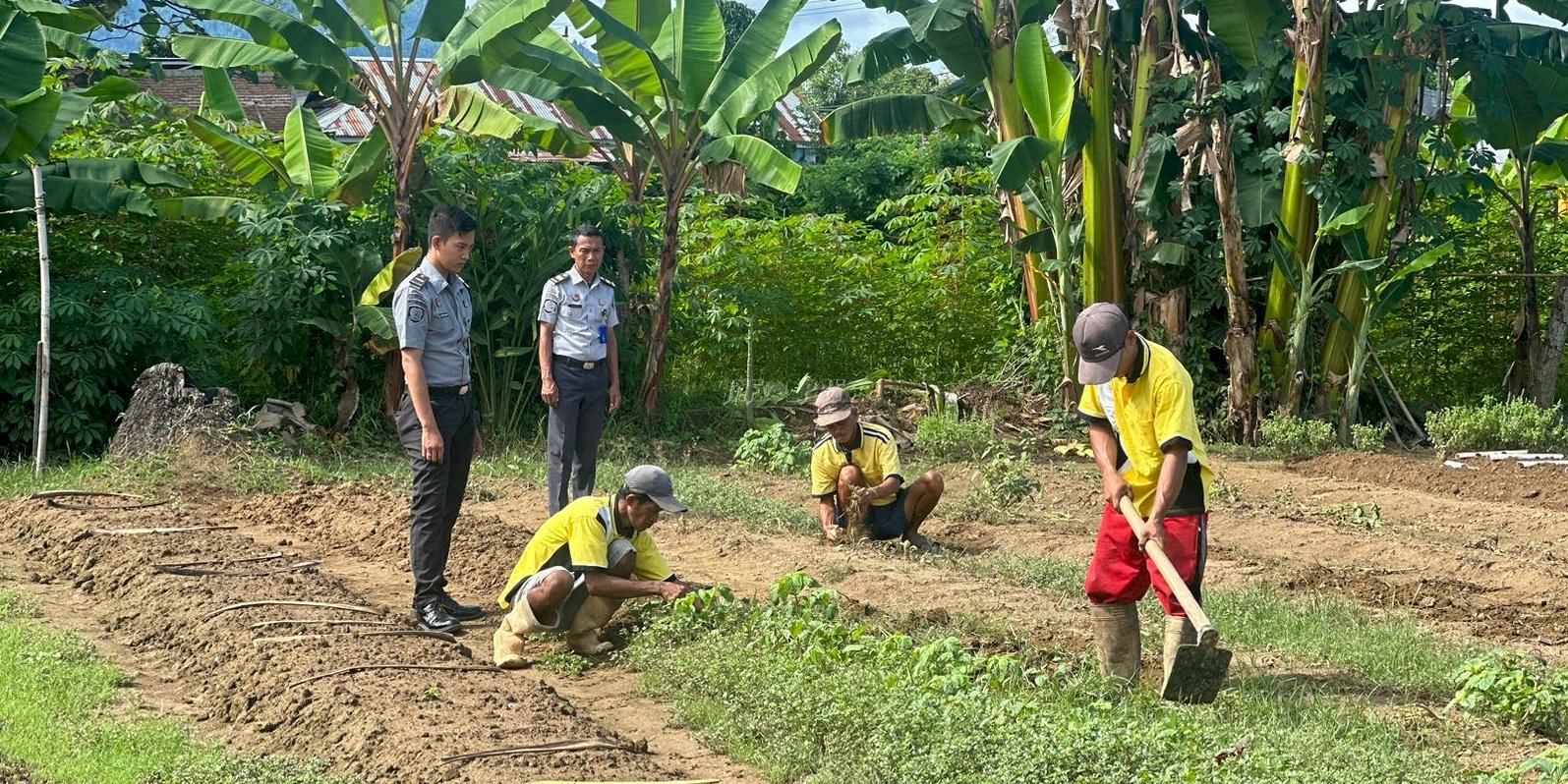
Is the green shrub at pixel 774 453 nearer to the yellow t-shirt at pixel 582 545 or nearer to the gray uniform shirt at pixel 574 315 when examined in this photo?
the gray uniform shirt at pixel 574 315

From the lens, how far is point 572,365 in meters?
9.00

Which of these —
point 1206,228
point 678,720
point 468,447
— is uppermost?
point 1206,228

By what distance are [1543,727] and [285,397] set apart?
10.5m

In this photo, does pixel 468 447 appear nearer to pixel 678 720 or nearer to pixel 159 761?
pixel 678 720

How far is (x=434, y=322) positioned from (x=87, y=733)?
2325 millimetres

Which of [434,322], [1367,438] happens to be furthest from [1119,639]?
[1367,438]

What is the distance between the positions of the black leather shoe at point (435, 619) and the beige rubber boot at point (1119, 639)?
283 centimetres

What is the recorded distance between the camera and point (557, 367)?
29.6 ft

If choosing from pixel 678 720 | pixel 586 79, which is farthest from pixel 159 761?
pixel 586 79

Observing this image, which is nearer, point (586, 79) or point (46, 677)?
point (46, 677)

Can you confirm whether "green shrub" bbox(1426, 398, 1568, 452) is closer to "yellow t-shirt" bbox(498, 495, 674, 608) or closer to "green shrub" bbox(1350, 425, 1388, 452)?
"green shrub" bbox(1350, 425, 1388, 452)

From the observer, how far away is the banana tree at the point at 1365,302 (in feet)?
45.6

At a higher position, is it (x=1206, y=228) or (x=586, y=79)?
(x=586, y=79)

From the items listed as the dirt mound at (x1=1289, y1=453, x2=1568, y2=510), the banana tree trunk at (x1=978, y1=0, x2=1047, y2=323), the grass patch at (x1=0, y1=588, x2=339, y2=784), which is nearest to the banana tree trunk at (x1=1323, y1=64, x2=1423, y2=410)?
the dirt mound at (x1=1289, y1=453, x2=1568, y2=510)
